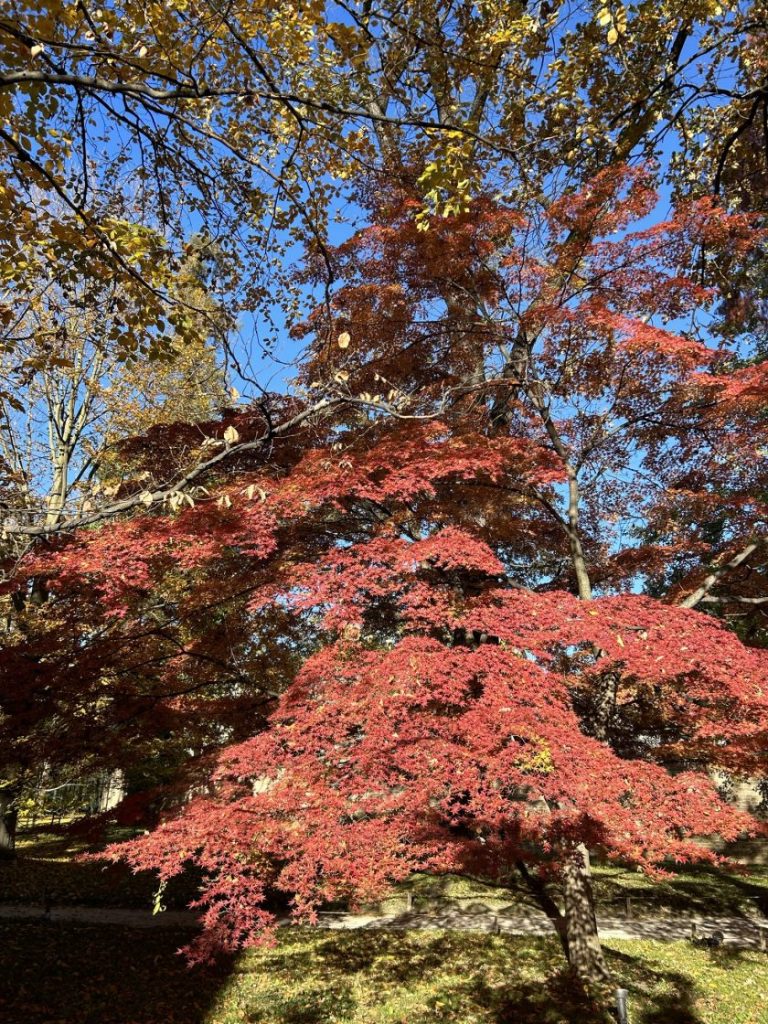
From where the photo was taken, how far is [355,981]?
23.0ft

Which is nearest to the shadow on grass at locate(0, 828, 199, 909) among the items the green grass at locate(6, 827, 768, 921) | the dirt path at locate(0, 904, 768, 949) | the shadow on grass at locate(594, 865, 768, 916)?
the green grass at locate(6, 827, 768, 921)

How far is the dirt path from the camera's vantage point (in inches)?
359

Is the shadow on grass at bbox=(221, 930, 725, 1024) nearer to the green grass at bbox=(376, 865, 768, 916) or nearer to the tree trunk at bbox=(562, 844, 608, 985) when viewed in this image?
the tree trunk at bbox=(562, 844, 608, 985)

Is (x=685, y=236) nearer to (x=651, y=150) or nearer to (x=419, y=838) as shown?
(x=651, y=150)

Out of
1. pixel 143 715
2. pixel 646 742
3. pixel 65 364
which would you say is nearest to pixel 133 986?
pixel 143 715

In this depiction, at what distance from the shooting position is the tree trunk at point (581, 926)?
6723 mm

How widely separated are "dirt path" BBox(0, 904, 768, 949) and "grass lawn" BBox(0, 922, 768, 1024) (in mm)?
510

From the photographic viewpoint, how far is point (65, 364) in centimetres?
369

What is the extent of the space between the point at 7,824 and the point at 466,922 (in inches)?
344

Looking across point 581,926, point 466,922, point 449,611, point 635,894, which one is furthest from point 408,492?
point 635,894

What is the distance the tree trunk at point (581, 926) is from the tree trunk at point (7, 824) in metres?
9.69

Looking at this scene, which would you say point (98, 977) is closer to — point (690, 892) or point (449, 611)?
point (449, 611)

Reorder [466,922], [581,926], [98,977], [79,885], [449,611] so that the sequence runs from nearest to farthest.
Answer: [449,611], [581,926], [98,977], [466,922], [79,885]

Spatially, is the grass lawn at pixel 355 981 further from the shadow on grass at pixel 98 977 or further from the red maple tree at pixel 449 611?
the red maple tree at pixel 449 611
